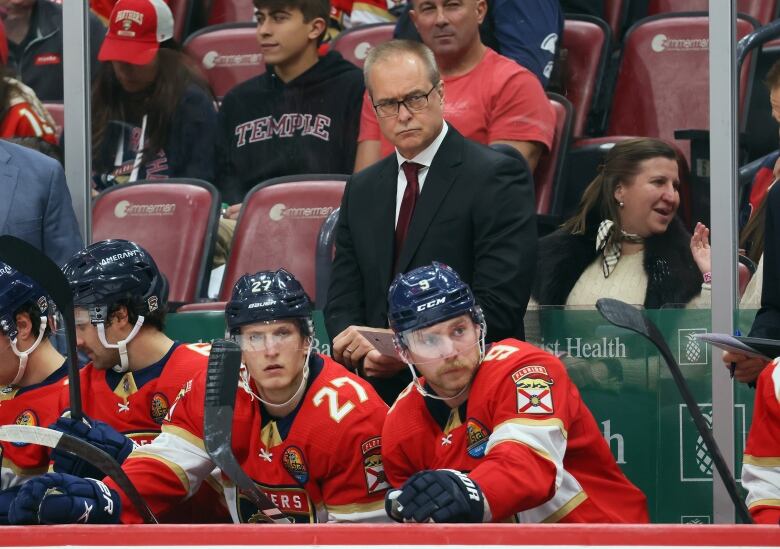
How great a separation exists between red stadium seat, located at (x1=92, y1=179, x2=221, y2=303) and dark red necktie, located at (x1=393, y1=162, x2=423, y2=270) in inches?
32.5

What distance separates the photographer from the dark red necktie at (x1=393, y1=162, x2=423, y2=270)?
11.4 feet

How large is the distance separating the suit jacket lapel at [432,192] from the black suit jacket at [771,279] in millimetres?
727

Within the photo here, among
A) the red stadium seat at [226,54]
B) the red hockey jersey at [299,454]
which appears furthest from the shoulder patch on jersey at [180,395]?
the red stadium seat at [226,54]

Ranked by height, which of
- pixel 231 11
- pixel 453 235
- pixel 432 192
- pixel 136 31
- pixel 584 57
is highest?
pixel 231 11

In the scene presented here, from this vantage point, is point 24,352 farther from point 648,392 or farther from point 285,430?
point 648,392

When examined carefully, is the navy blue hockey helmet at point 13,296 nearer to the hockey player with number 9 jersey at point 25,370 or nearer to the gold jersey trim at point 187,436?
the hockey player with number 9 jersey at point 25,370

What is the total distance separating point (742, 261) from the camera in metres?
3.35

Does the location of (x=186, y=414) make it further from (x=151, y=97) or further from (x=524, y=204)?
(x=151, y=97)

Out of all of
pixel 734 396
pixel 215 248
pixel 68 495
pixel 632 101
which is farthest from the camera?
pixel 215 248

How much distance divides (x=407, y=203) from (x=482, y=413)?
73 centimetres

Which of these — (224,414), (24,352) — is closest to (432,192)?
(224,414)

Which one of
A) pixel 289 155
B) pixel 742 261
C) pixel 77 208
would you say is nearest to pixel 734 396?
pixel 742 261

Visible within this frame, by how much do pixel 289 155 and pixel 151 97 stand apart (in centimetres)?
46

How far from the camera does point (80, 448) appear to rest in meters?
Result: 2.70
